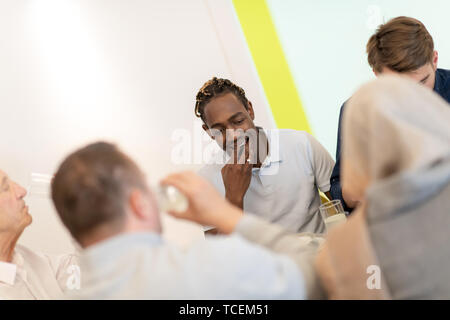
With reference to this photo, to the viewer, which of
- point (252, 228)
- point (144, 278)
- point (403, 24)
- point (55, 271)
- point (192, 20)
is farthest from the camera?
point (192, 20)

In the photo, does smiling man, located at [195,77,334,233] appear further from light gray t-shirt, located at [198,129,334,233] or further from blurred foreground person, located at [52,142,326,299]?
blurred foreground person, located at [52,142,326,299]

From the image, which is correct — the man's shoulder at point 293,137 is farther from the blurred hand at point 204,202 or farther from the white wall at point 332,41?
the blurred hand at point 204,202

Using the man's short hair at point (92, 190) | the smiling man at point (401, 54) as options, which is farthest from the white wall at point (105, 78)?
the man's short hair at point (92, 190)

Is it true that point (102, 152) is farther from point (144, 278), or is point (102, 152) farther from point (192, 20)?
point (192, 20)

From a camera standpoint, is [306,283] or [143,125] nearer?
[306,283]

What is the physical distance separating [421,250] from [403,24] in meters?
1.04

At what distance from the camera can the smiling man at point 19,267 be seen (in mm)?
1171

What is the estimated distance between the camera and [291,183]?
1.60m

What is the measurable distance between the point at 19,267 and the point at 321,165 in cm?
95

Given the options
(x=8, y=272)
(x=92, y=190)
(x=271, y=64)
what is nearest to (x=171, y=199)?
(x=92, y=190)

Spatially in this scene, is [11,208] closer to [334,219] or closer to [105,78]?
[334,219]

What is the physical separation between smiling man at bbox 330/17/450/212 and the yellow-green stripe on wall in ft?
2.97

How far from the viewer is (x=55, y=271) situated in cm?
132
